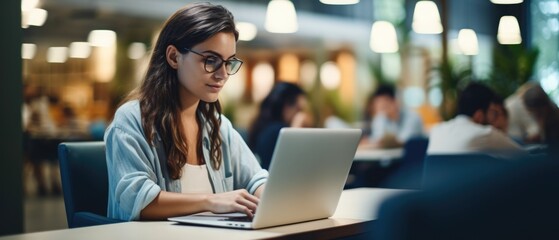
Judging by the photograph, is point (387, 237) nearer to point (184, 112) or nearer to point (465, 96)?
point (184, 112)

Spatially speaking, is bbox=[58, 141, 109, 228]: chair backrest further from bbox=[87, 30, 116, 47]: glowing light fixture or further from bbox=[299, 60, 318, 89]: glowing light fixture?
bbox=[299, 60, 318, 89]: glowing light fixture

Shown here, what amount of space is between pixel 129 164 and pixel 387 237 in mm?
1556

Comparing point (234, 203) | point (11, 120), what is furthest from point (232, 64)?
point (11, 120)

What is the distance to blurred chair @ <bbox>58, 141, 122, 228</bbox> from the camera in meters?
2.84

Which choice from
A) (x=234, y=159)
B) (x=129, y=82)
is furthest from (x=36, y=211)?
(x=234, y=159)

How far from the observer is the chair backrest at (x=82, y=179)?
2840 millimetres

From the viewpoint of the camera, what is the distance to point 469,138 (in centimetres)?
530

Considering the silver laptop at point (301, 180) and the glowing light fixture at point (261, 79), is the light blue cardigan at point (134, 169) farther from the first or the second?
the glowing light fixture at point (261, 79)

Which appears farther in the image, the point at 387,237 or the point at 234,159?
the point at 234,159

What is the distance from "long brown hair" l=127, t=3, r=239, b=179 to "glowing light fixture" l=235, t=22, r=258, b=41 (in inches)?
359

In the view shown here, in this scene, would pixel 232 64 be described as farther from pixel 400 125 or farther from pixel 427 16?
pixel 400 125

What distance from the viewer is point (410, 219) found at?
1.00 metres

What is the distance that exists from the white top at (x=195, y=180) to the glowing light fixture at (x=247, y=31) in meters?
9.19

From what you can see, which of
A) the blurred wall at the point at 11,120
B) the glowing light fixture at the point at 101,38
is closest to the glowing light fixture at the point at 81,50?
the glowing light fixture at the point at 101,38
